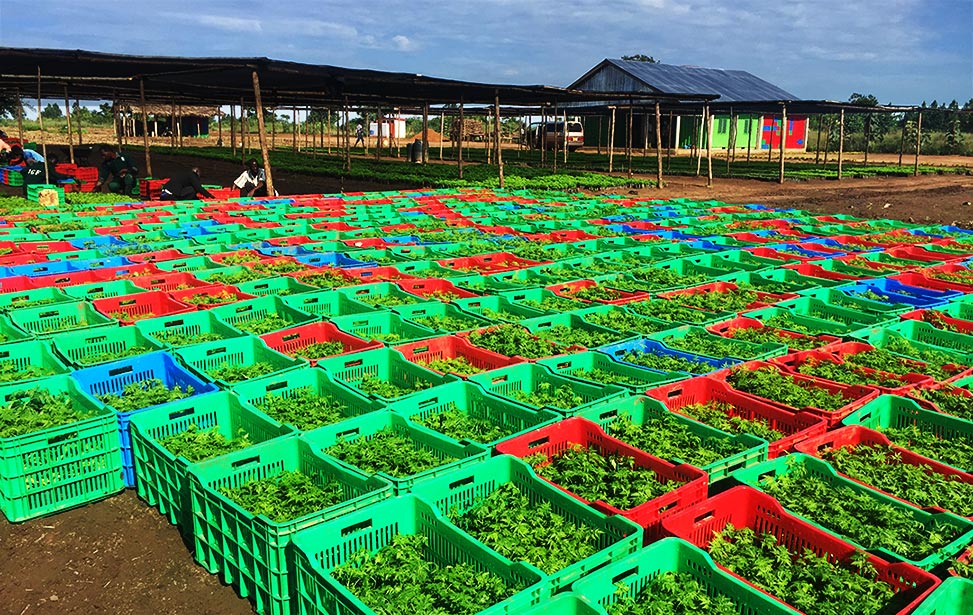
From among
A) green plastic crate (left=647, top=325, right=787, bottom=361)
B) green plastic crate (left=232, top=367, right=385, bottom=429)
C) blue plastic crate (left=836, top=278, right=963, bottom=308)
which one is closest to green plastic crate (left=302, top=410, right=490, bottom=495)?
green plastic crate (left=232, top=367, right=385, bottom=429)

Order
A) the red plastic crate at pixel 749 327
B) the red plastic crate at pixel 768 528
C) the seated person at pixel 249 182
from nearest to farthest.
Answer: the red plastic crate at pixel 768 528 → the red plastic crate at pixel 749 327 → the seated person at pixel 249 182

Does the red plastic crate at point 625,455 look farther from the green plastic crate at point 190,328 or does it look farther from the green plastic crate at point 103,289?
the green plastic crate at point 103,289

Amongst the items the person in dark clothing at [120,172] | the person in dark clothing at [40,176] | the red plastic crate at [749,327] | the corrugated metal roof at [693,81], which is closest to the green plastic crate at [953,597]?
the red plastic crate at [749,327]

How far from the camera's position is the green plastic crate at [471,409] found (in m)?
4.74

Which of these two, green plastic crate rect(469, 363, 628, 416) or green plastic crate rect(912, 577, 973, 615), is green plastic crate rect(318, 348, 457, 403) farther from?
green plastic crate rect(912, 577, 973, 615)

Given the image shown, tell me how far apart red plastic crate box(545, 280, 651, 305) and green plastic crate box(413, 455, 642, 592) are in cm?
402

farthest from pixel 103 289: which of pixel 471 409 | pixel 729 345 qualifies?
pixel 729 345

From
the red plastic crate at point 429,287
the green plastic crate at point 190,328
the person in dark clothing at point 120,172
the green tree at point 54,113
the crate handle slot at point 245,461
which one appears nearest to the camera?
the crate handle slot at point 245,461

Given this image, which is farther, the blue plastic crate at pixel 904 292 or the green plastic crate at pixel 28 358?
the blue plastic crate at pixel 904 292

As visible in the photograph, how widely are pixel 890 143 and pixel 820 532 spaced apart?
67.3 m

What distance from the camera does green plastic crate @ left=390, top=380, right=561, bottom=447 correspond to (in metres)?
4.74

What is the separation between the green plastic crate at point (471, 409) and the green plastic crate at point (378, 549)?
120cm

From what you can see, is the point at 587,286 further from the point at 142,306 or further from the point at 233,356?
the point at 142,306

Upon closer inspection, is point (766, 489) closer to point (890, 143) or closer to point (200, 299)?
point (200, 299)
